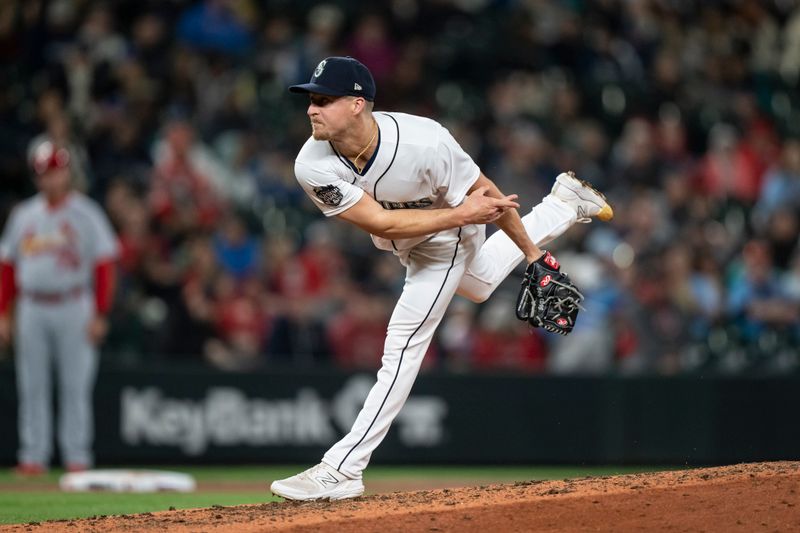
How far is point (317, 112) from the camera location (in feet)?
21.1

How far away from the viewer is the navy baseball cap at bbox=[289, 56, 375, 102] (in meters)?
6.39

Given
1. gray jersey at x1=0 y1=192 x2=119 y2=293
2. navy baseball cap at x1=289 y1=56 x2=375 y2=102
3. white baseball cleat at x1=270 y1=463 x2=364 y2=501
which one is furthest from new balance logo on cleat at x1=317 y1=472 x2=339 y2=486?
gray jersey at x1=0 y1=192 x2=119 y2=293

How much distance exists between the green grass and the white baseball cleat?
4.88 ft

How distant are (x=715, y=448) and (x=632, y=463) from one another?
33.3 inches

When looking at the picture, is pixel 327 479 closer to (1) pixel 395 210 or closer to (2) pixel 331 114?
(1) pixel 395 210

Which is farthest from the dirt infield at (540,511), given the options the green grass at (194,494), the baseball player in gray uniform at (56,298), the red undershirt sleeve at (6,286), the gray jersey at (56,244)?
the red undershirt sleeve at (6,286)

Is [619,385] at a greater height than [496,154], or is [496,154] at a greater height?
[496,154]

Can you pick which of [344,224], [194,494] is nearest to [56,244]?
[194,494]

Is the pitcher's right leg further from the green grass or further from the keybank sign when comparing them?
the keybank sign

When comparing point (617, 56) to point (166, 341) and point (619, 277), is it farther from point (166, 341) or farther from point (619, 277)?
point (166, 341)

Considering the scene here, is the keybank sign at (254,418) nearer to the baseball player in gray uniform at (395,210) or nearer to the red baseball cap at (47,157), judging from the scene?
the red baseball cap at (47,157)

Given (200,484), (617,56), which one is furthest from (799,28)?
(200,484)

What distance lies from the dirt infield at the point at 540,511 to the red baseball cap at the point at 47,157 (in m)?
4.49

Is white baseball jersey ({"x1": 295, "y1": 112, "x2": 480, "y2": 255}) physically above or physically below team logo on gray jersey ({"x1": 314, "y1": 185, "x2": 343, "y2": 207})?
above
